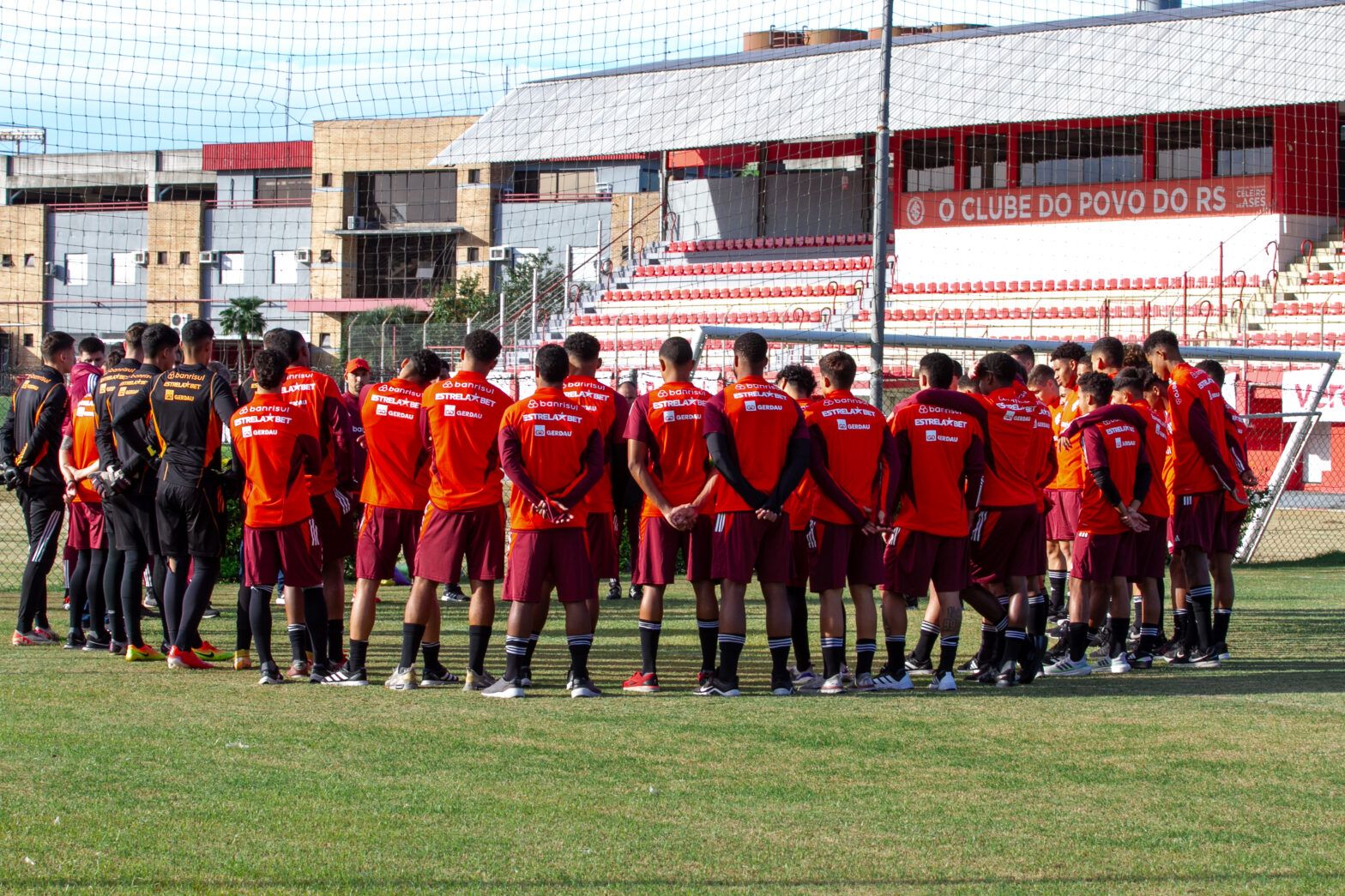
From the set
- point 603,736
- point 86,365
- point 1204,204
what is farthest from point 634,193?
point 603,736

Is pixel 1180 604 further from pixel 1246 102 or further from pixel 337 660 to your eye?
pixel 1246 102

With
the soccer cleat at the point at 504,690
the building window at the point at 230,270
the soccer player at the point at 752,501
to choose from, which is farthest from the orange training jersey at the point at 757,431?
the building window at the point at 230,270

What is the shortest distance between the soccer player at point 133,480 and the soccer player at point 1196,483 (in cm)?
646

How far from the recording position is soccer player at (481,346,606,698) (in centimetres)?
837

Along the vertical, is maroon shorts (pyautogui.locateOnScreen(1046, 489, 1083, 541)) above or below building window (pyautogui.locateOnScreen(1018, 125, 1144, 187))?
below

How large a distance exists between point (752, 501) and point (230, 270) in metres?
56.5

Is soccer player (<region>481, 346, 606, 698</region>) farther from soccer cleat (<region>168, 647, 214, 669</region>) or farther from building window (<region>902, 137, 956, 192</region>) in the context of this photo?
building window (<region>902, 137, 956, 192</region>)

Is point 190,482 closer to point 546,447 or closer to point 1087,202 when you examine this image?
point 546,447

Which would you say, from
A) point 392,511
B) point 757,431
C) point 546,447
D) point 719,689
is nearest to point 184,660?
point 392,511

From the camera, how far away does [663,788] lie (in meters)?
6.04

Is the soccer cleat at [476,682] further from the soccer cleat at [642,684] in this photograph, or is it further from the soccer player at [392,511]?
the soccer cleat at [642,684]

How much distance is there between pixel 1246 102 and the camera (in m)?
29.6

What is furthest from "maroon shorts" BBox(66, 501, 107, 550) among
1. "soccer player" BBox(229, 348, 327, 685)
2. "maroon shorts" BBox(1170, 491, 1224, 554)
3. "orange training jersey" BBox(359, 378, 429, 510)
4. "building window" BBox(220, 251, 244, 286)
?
"building window" BBox(220, 251, 244, 286)

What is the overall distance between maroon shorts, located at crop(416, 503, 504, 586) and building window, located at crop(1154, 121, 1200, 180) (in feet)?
88.0
